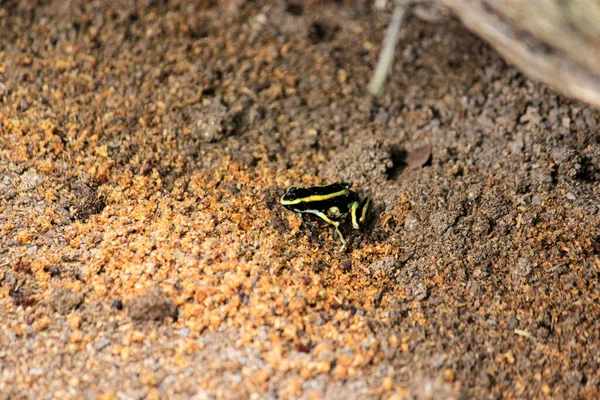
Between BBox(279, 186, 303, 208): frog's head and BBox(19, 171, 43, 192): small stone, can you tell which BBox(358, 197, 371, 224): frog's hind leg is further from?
BBox(19, 171, 43, 192): small stone

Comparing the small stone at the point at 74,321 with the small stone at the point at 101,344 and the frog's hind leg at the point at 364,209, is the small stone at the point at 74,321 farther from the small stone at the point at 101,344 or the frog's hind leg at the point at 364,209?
the frog's hind leg at the point at 364,209

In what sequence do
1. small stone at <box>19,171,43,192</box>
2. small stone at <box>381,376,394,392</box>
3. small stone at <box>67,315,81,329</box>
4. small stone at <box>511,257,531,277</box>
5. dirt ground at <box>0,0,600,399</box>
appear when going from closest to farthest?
small stone at <box>381,376,394,392</box> < dirt ground at <box>0,0,600,399</box> < small stone at <box>67,315,81,329</box> < small stone at <box>511,257,531,277</box> < small stone at <box>19,171,43,192</box>

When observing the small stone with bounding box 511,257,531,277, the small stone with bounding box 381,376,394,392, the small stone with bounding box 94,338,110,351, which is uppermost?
the small stone with bounding box 94,338,110,351

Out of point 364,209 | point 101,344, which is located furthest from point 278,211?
point 101,344

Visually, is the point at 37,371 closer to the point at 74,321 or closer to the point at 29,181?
the point at 74,321

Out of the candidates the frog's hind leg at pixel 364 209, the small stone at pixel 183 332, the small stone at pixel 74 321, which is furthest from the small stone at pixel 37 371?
the frog's hind leg at pixel 364 209

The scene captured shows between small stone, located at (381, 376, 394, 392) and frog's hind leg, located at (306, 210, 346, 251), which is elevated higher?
frog's hind leg, located at (306, 210, 346, 251)

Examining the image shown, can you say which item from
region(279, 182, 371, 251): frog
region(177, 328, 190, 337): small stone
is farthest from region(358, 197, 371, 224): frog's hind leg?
region(177, 328, 190, 337): small stone
